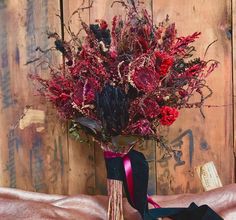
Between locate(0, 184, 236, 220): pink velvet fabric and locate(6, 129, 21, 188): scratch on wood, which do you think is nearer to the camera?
locate(0, 184, 236, 220): pink velvet fabric

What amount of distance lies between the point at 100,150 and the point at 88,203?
0.17 metres

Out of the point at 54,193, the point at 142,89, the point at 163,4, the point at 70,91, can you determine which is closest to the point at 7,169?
the point at 54,193

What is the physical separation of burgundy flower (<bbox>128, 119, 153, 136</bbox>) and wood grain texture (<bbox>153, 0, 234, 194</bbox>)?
324 mm

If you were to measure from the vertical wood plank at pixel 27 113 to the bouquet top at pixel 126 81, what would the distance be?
235 mm

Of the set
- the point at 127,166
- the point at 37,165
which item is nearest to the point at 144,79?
the point at 127,166

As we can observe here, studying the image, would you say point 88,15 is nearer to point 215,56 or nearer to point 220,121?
point 215,56

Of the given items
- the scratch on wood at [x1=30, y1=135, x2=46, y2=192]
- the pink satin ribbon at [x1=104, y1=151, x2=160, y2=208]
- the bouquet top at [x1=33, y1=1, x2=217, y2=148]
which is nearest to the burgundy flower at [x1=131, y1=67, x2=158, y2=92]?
the bouquet top at [x1=33, y1=1, x2=217, y2=148]

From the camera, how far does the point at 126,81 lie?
3.10 ft

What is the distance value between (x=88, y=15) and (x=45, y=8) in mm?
124

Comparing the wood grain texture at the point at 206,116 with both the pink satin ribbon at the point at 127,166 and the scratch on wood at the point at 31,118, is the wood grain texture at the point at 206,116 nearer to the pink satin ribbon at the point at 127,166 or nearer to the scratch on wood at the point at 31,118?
the pink satin ribbon at the point at 127,166

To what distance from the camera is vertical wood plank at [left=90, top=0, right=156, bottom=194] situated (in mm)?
1226

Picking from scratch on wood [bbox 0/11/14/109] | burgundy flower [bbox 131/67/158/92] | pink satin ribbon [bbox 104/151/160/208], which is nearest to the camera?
burgundy flower [bbox 131/67/158/92]

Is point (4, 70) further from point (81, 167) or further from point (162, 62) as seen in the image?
point (162, 62)

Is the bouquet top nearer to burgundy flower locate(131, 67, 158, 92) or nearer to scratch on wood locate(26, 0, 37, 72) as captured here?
burgundy flower locate(131, 67, 158, 92)
